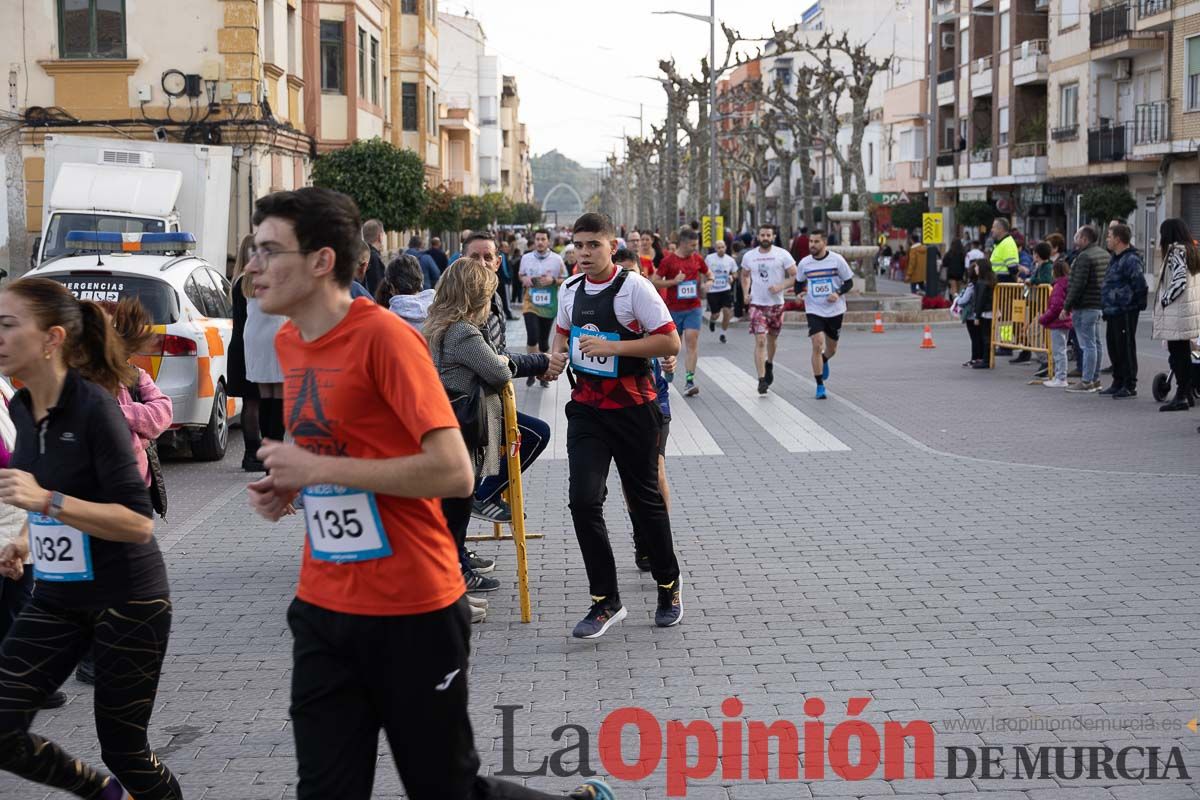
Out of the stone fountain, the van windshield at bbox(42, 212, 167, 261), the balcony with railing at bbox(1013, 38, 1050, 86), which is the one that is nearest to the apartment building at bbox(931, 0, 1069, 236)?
the balcony with railing at bbox(1013, 38, 1050, 86)

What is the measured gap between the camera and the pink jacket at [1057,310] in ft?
56.9

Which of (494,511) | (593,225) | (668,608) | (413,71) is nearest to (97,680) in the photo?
(668,608)

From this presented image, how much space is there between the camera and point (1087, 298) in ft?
55.1

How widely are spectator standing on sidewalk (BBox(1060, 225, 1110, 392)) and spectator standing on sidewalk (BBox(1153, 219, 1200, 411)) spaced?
154cm

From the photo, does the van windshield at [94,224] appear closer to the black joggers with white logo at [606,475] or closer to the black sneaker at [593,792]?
the black joggers with white logo at [606,475]

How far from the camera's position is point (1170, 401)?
15.4 m

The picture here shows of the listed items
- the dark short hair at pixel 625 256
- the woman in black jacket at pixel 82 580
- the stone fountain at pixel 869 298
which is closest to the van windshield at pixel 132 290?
the dark short hair at pixel 625 256

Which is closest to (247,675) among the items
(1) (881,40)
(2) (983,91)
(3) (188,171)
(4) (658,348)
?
(4) (658,348)

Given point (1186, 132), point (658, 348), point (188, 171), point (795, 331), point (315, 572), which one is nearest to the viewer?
point (315, 572)

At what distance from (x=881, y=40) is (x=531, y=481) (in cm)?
7834

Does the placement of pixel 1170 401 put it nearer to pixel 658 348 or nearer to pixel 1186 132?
pixel 658 348

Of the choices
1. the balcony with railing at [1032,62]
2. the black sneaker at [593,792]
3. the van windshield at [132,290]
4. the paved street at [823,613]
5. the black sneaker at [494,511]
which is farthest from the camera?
the balcony with railing at [1032,62]

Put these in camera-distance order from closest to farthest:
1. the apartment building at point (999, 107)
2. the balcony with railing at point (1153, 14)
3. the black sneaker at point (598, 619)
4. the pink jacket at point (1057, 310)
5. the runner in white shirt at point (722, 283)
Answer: the black sneaker at point (598, 619), the pink jacket at point (1057, 310), the runner in white shirt at point (722, 283), the balcony with railing at point (1153, 14), the apartment building at point (999, 107)

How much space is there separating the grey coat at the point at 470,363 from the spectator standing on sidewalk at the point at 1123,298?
10.5 m
